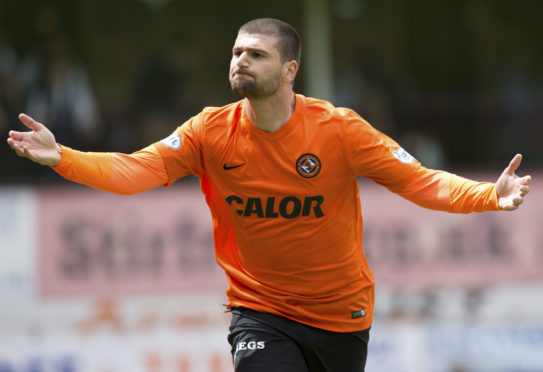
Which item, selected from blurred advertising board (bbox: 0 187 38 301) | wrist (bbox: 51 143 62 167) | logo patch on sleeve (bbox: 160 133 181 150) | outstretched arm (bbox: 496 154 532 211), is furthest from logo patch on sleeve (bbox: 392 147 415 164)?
blurred advertising board (bbox: 0 187 38 301)

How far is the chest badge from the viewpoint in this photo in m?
5.19

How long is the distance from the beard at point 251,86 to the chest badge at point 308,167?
0.42m

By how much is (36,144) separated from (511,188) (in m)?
2.45

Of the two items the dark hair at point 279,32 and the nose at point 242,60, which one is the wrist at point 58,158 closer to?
the nose at point 242,60

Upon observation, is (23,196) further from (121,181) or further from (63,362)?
(121,181)

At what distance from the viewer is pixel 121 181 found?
505cm

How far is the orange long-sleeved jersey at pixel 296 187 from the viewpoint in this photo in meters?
5.20

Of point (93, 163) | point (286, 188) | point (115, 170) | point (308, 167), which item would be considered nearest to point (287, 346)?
point (286, 188)

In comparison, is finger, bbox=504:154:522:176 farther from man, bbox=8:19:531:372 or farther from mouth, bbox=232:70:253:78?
mouth, bbox=232:70:253:78

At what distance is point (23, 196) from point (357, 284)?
19.2 feet

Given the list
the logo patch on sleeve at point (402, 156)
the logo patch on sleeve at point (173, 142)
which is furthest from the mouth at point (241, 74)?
the logo patch on sleeve at point (402, 156)

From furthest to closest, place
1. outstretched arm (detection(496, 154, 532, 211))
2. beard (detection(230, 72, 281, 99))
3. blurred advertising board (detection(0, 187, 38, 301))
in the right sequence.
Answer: blurred advertising board (detection(0, 187, 38, 301)) → beard (detection(230, 72, 281, 99)) → outstretched arm (detection(496, 154, 532, 211))

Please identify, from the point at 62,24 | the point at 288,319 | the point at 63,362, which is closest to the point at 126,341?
the point at 63,362

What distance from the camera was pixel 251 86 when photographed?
505 centimetres
